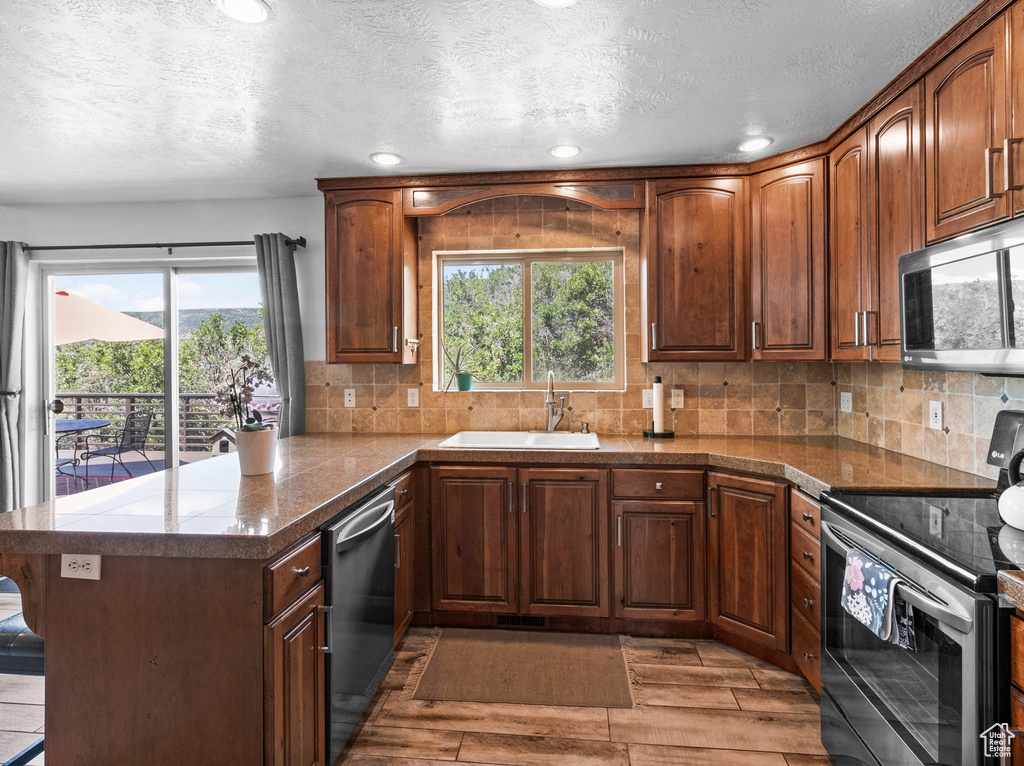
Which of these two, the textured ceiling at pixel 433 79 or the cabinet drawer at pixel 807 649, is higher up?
the textured ceiling at pixel 433 79

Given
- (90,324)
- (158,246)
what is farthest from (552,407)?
(90,324)

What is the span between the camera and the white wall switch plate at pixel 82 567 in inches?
56.0

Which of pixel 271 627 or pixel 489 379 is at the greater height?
pixel 489 379

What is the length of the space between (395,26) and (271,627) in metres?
1.71

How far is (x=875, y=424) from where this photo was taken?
275 centimetres

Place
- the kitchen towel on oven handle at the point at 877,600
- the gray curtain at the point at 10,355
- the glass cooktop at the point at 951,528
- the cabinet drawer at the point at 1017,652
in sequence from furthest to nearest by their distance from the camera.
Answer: the gray curtain at the point at 10,355, the kitchen towel on oven handle at the point at 877,600, the glass cooktop at the point at 951,528, the cabinet drawer at the point at 1017,652

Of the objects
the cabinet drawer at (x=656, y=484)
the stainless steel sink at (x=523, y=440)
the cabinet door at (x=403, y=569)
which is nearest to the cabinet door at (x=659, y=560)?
the cabinet drawer at (x=656, y=484)

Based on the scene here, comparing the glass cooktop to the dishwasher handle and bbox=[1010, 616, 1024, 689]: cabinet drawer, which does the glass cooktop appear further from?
the dishwasher handle

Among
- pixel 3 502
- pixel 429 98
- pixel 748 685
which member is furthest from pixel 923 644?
pixel 3 502

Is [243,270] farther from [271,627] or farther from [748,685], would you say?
[748,685]

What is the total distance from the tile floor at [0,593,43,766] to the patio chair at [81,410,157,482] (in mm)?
1558

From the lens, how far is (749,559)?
2.52 m

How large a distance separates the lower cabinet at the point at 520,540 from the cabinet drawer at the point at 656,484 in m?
0.08

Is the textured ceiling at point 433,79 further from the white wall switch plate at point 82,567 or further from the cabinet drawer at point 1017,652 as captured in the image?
the cabinet drawer at point 1017,652
